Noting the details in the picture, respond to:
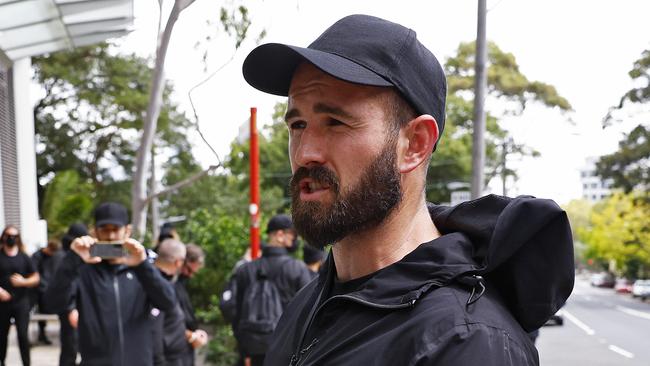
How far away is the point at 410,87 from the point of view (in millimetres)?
1587

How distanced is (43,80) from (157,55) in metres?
22.7

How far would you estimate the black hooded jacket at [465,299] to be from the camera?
4.36 feet

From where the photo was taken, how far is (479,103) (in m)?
9.02

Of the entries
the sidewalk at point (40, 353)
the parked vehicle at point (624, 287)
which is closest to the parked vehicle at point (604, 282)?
the parked vehicle at point (624, 287)

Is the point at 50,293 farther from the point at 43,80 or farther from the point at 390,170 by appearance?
the point at 43,80

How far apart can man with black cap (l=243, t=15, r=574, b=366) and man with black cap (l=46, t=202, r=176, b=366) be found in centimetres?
326

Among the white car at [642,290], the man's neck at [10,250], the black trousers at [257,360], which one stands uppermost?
the man's neck at [10,250]

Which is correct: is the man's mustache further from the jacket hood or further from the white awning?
the white awning

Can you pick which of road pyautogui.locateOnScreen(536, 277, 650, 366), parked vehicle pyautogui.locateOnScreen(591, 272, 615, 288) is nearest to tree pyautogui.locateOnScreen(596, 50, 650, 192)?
road pyautogui.locateOnScreen(536, 277, 650, 366)

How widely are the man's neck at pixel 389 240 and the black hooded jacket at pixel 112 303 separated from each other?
11.1 feet

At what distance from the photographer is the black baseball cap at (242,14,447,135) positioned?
154cm

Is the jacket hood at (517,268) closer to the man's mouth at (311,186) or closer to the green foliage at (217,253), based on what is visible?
the man's mouth at (311,186)

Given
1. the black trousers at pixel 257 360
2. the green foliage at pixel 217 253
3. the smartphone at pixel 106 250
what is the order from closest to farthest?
the smartphone at pixel 106 250
the black trousers at pixel 257 360
the green foliage at pixel 217 253

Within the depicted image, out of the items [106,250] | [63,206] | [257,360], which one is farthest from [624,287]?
[106,250]
